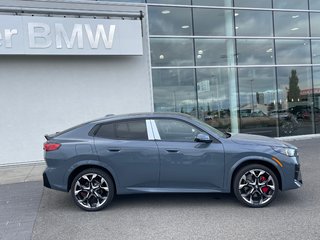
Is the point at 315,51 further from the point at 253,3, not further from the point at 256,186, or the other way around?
the point at 256,186

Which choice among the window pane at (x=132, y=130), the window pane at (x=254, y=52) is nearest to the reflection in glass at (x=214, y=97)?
the window pane at (x=254, y=52)

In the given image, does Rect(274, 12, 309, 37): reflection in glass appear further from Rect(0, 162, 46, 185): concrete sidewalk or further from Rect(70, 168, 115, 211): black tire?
Rect(70, 168, 115, 211): black tire

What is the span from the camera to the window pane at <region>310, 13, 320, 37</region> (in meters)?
14.2

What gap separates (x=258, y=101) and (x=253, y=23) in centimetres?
339

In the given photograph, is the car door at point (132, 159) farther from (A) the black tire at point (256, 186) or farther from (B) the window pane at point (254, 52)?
(B) the window pane at point (254, 52)

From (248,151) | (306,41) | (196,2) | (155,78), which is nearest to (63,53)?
(155,78)

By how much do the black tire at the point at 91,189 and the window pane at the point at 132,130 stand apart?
73 centimetres

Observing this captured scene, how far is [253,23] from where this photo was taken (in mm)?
13562

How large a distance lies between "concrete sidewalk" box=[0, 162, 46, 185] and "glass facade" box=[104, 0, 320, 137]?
5.05m

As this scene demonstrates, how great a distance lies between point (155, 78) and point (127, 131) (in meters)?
6.96

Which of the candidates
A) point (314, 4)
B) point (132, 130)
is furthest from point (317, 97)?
point (132, 130)

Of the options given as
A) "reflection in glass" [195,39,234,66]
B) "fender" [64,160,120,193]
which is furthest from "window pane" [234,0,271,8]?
"fender" [64,160,120,193]

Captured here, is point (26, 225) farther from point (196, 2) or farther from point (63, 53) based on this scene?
point (196, 2)

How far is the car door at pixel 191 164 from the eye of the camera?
205 inches
